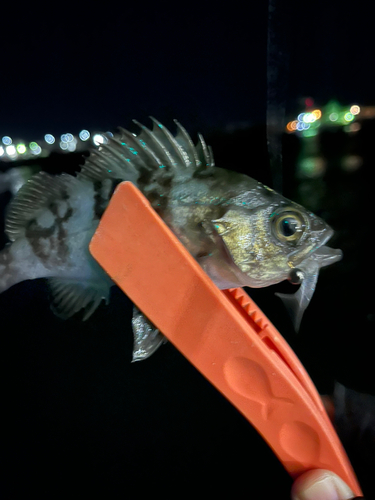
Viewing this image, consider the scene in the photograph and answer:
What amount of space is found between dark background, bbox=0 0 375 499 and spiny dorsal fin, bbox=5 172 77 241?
1cm

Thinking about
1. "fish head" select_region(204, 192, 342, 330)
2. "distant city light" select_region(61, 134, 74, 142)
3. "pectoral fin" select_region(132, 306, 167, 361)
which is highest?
"distant city light" select_region(61, 134, 74, 142)

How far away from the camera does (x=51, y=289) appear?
371 millimetres

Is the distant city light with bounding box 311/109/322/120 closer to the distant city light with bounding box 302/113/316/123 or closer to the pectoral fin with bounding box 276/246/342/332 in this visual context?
the distant city light with bounding box 302/113/316/123

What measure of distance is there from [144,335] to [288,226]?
0.50ft

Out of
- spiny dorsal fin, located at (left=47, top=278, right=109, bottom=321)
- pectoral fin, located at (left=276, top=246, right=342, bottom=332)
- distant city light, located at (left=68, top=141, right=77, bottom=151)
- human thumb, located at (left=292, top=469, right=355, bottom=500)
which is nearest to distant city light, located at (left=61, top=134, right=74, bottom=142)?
distant city light, located at (left=68, top=141, right=77, bottom=151)

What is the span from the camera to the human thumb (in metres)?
0.33

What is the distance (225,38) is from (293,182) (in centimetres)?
16

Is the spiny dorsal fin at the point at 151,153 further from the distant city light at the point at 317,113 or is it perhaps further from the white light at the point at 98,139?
the distant city light at the point at 317,113

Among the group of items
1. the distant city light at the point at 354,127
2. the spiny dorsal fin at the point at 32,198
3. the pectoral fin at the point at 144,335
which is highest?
the distant city light at the point at 354,127

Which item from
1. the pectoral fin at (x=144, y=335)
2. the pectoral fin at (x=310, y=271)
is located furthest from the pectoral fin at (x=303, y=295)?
the pectoral fin at (x=144, y=335)

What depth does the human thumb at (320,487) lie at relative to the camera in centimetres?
33

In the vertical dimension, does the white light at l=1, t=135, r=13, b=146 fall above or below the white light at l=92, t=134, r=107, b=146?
above

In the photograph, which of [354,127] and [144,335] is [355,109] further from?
[144,335]

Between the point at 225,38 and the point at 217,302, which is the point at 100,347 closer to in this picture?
the point at 217,302
